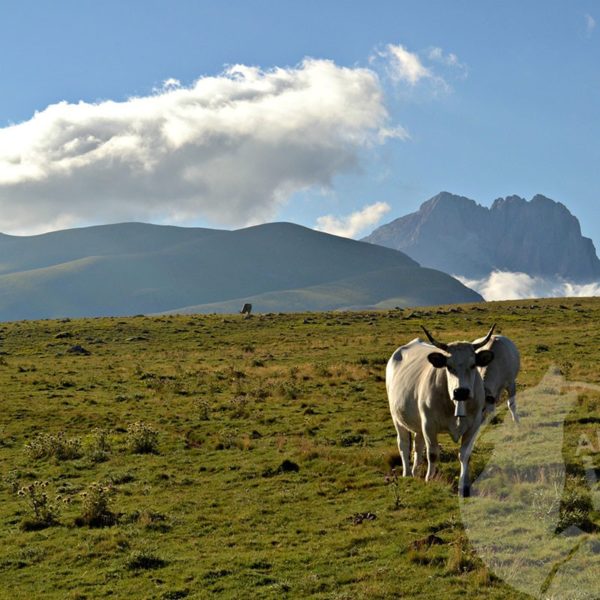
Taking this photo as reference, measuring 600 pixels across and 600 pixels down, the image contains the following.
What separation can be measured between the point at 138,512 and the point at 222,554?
13.5 ft

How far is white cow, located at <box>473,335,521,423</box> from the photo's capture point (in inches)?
888

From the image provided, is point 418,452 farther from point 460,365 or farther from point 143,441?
point 143,441

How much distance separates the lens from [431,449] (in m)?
16.3

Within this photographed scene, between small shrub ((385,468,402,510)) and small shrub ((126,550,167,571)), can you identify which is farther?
small shrub ((385,468,402,510))

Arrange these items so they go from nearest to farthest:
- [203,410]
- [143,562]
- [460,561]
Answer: [460,561] < [143,562] < [203,410]

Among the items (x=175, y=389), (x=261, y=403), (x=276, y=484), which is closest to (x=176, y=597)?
(x=276, y=484)

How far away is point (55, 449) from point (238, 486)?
889 cm

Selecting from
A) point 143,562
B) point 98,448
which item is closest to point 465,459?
point 143,562

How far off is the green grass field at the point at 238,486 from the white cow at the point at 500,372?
45.5 inches

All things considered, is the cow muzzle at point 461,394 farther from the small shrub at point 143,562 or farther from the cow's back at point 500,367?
the cow's back at point 500,367

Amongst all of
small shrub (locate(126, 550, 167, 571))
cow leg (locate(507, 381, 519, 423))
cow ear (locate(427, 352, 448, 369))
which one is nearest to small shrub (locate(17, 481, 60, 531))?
small shrub (locate(126, 550, 167, 571))

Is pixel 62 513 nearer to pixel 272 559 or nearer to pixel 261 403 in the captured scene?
pixel 272 559

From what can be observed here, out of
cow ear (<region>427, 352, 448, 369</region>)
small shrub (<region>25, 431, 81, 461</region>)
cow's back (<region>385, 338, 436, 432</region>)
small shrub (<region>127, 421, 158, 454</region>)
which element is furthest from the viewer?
small shrub (<region>127, 421, 158, 454</region>)

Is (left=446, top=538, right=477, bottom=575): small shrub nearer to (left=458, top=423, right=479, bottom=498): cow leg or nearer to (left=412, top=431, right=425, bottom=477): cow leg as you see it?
(left=458, top=423, right=479, bottom=498): cow leg
